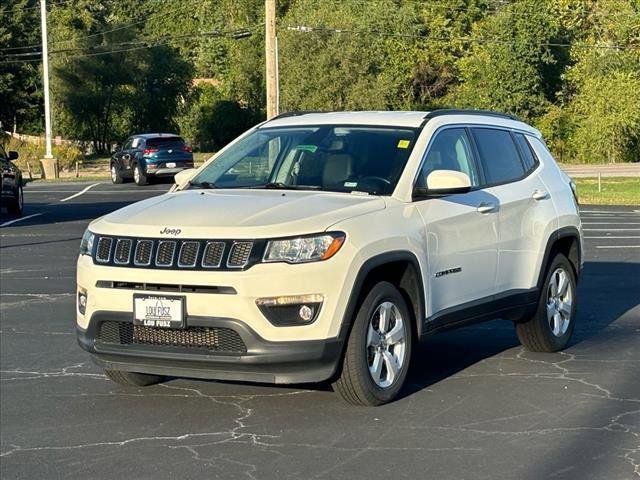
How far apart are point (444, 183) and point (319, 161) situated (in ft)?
3.07

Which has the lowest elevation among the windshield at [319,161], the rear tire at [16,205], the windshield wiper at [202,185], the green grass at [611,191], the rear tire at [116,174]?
the green grass at [611,191]

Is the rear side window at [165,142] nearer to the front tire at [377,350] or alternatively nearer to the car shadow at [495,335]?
the car shadow at [495,335]

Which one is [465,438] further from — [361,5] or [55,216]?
[361,5]

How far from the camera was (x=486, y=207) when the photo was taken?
844 cm

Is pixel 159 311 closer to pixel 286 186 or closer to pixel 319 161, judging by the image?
pixel 286 186

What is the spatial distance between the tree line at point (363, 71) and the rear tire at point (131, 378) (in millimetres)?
56086

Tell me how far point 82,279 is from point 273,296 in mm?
1333

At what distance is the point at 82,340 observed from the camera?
7434 millimetres

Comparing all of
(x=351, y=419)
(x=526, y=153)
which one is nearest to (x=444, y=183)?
(x=351, y=419)

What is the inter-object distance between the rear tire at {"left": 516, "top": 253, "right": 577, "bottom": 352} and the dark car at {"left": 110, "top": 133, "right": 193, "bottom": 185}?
30.1m

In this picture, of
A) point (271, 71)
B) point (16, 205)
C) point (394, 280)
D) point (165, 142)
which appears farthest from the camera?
point (165, 142)

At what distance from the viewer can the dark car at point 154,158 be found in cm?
3944

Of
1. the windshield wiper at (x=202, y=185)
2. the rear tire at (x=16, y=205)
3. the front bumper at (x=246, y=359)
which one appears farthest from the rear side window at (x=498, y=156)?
the rear tire at (x=16, y=205)

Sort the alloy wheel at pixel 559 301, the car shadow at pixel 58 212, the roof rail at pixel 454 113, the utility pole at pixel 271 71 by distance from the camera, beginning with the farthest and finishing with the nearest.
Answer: the utility pole at pixel 271 71, the car shadow at pixel 58 212, the alloy wheel at pixel 559 301, the roof rail at pixel 454 113
